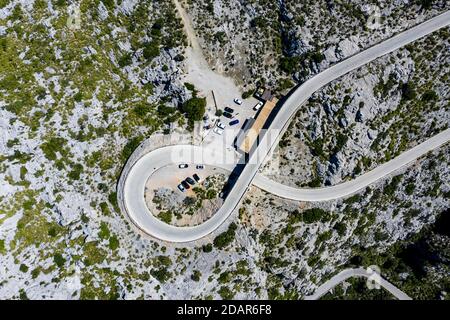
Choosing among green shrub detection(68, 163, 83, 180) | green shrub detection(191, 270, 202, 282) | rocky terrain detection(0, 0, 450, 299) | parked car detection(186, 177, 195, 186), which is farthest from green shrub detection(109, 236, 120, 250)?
parked car detection(186, 177, 195, 186)

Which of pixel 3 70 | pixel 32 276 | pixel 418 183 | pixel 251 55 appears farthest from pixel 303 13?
pixel 32 276

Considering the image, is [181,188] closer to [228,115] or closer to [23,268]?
[228,115]

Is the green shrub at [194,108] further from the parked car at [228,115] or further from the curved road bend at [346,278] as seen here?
the curved road bend at [346,278]

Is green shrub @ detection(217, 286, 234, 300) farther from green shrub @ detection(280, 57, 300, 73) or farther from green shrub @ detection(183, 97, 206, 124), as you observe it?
green shrub @ detection(280, 57, 300, 73)

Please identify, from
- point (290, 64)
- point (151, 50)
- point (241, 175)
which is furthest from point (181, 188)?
point (290, 64)

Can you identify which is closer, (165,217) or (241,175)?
(165,217)

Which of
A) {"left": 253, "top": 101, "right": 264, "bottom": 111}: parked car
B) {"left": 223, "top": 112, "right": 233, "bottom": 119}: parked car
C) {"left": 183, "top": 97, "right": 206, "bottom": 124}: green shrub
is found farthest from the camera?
{"left": 253, "top": 101, "right": 264, "bottom": 111}: parked car
